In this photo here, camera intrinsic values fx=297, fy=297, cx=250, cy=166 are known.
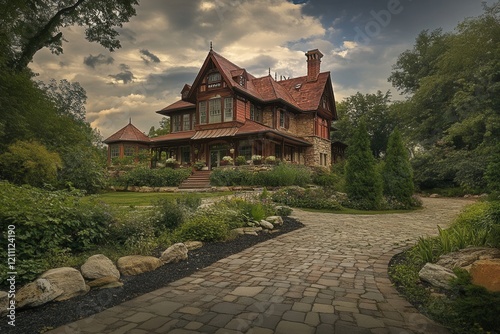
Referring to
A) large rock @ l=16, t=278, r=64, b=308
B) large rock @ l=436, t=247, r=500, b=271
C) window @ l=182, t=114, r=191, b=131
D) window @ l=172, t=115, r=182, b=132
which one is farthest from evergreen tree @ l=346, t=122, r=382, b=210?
window @ l=172, t=115, r=182, b=132

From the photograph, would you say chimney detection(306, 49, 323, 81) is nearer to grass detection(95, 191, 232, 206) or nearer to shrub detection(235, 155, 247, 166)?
shrub detection(235, 155, 247, 166)

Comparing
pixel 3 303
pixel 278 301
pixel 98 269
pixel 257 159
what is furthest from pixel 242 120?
pixel 3 303

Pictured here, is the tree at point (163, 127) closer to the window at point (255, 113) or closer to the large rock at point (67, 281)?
the window at point (255, 113)

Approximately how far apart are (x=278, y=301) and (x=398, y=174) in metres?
13.1

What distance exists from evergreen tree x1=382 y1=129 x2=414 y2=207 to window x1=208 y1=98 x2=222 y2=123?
1346 centimetres

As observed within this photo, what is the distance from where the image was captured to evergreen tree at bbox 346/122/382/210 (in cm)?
1347

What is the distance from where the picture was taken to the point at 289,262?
16.6ft

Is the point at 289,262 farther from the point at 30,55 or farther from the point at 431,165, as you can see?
the point at 431,165

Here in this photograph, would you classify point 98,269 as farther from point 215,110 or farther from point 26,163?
point 215,110

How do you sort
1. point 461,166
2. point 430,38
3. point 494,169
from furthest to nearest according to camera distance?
1. point 430,38
2. point 461,166
3. point 494,169

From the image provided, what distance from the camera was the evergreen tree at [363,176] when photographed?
530 inches

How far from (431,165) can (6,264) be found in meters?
27.6

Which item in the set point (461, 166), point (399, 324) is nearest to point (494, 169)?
point (399, 324)

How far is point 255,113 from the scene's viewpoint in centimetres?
2555
